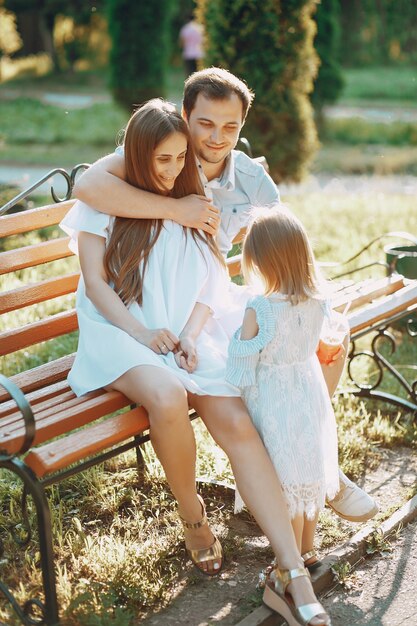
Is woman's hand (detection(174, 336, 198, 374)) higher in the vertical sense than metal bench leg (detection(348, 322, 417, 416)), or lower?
higher

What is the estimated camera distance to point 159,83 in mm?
16047

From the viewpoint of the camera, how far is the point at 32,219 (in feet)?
11.4

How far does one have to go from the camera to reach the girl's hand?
111 inches

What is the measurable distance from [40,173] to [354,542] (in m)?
9.44

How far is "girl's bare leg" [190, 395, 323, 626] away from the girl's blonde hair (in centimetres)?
38

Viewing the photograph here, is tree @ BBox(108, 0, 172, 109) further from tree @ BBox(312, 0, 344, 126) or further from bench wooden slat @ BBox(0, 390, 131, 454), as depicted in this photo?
bench wooden slat @ BBox(0, 390, 131, 454)

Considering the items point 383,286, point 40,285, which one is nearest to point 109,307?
point 40,285

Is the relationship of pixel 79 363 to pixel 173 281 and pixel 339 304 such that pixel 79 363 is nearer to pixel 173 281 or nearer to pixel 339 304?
pixel 173 281

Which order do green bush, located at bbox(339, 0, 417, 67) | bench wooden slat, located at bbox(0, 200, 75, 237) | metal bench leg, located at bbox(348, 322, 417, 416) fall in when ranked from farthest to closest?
green bush, located at bbox(339, 0, 417, 67) → metal bench leg, located at bbox(348, 322, 417, 416) → bench wooden slat, located at bbox(0, 200, 75, 237)

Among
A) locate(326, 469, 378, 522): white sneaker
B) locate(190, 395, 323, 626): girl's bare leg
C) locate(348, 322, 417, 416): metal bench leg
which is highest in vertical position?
locate(190, 395, 323, 626): girl's bare leg

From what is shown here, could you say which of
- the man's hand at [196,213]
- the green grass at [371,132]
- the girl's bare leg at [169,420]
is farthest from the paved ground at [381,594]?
the green grass at [371,132]

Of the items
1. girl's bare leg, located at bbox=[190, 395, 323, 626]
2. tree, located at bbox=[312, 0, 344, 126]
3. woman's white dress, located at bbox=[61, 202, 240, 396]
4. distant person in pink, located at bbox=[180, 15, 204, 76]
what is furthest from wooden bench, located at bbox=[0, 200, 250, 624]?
distant person in pink, located at bbox=[180, 15, 204, 76]

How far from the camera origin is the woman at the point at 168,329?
2617mm

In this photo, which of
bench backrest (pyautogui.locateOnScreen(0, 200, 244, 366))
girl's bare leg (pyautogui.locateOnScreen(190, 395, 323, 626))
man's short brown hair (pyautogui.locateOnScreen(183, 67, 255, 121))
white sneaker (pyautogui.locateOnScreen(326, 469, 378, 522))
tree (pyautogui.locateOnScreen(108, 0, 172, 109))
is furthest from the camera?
tree (pyautogui.locateOnScreen(108, 0, 172, 109))
